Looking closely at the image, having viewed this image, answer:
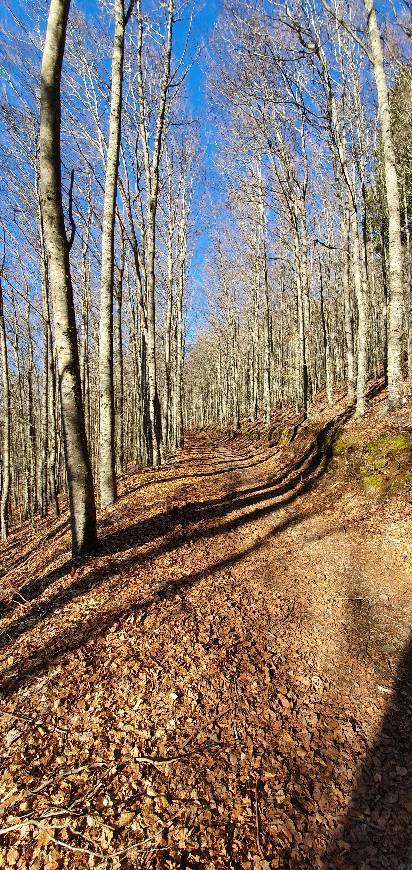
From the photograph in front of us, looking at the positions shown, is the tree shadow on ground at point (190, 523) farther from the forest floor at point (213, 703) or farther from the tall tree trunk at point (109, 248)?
the tall tree trunk at point (109, 248)

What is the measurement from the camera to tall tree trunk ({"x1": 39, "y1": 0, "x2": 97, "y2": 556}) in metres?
5.01

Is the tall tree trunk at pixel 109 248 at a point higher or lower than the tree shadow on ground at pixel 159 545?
higher

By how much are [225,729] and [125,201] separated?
1380 cm

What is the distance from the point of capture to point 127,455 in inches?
920

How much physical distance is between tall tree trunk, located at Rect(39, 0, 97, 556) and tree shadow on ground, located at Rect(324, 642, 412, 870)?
4126mm

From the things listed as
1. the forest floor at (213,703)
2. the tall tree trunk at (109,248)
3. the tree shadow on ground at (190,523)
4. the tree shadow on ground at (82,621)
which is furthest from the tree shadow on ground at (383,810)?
the tall tree trunk at (109,248)

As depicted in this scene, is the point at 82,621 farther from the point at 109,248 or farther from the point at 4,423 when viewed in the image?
the point at 4,423

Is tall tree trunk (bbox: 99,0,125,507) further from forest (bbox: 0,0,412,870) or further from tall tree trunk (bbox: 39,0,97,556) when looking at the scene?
tall tree trunk (bbox: 39,0,97,556)

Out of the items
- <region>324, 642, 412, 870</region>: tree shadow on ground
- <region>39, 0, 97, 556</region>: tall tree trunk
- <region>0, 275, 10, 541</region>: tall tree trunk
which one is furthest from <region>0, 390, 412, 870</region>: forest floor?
<region>0, 275, 10, 541</region>: tall tree trunk

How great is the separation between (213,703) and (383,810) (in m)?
1.40

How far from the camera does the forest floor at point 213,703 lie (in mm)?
2582

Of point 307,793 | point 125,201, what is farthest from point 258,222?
point 307,793

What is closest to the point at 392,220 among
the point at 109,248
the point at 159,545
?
the point at 109,248

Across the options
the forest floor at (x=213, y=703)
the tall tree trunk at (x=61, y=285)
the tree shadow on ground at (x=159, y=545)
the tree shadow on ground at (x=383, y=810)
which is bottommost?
the tree shadow on ground at (x=383, y=810)
